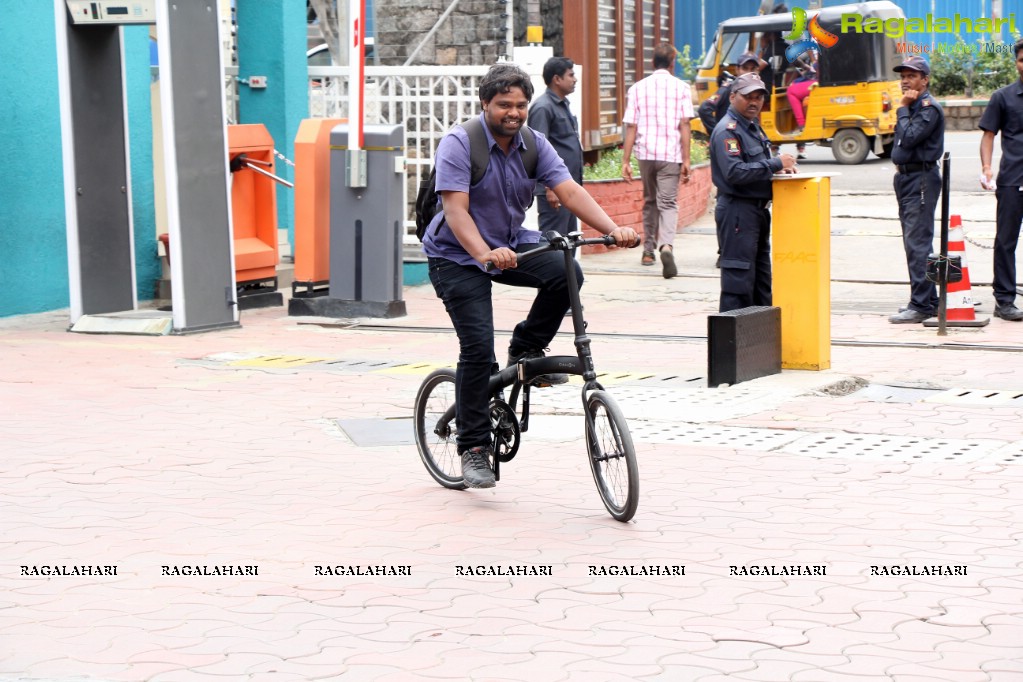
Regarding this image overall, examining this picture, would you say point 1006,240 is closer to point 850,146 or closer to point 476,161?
point 476,161

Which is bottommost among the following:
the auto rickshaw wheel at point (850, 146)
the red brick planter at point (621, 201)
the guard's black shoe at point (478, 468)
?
the guard's black shoe at point (478, 468)

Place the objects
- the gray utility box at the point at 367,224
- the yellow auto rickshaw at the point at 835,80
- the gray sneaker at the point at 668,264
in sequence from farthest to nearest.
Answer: the yellow auto rickshaw at the point at 835,80 < the gray sneaker at the point at 668,264 < the gray utility box at the point at 367,224

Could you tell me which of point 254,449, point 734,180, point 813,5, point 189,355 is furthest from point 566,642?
point 813,5

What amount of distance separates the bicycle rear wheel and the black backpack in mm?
676

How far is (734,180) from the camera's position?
29.2 feet

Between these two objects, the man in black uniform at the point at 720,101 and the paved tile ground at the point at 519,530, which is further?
the man in black uniform at the point at 720,101

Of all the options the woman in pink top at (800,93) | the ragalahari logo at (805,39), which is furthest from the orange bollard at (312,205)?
the ragalahari logo at (805,39)

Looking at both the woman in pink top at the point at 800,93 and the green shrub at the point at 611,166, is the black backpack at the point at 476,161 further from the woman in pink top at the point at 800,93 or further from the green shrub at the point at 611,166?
the woman in pink top at the point at 800,93

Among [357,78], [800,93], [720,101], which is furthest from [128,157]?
[800,93]

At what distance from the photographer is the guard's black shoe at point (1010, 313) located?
35.4ft

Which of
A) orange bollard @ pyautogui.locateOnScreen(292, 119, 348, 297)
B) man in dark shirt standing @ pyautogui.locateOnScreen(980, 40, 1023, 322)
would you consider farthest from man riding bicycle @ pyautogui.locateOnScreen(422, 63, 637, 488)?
orange bollard @ pyautogui.locateOnScreen(292, 119, 348, 297)

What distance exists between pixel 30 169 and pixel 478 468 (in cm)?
716

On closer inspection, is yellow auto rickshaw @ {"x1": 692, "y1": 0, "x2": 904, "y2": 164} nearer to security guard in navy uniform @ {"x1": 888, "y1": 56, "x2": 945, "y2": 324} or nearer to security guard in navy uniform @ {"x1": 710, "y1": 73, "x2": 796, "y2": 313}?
security guard in navy uniform @ {"x1": 888, "y1": 56, "x2": 945, "y2": 324}

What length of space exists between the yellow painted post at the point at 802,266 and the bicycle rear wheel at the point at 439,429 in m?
3.03
